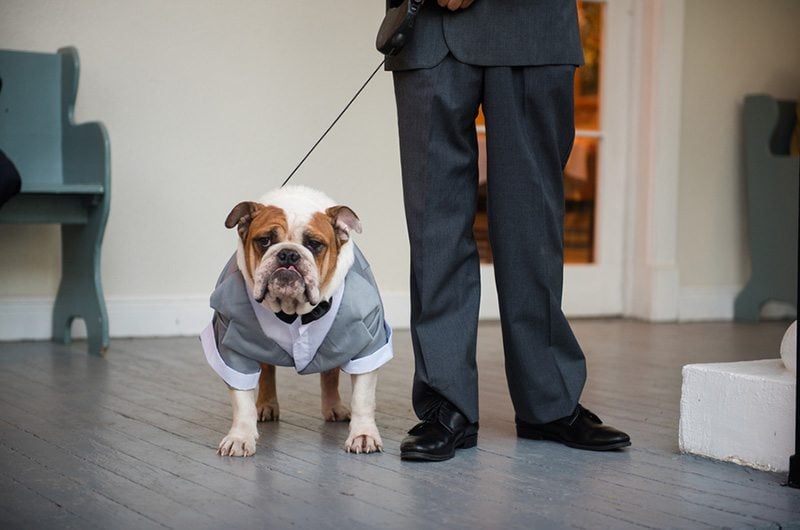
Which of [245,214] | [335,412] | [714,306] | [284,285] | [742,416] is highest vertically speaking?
[245,214]

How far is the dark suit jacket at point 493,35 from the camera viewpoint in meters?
1.99

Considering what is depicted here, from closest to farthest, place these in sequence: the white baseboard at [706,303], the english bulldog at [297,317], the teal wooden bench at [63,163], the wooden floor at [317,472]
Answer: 1. the wooden floor at [317,472]
2. the english bulldog at [297,317]
3. the teal wooden bench at [63,163]
4. the white baseboard at [706,303]

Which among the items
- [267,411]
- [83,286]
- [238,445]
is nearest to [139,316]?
[83,286]

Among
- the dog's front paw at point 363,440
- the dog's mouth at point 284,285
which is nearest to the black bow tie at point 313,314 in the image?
the dog's mouth at point 284,285

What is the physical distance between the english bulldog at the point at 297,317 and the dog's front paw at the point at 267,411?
1.00 feet

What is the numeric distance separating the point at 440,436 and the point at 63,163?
229cm

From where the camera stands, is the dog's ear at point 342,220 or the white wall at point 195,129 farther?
the white wall at point 195,129

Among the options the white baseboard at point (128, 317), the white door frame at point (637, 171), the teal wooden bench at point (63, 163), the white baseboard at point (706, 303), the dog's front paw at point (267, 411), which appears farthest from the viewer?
the white baseboard at point (706, 303)

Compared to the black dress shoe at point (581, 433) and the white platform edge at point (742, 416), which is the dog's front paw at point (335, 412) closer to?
the black dress shoe at point (581, 433)

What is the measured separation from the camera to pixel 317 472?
187cm

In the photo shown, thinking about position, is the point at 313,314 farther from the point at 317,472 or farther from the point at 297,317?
the point at 317,472

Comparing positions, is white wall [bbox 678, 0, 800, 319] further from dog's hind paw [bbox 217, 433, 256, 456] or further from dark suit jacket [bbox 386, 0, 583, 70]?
dog's hind paw [bbox 217, 433, 256, 456]

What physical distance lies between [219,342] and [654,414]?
1075 mm

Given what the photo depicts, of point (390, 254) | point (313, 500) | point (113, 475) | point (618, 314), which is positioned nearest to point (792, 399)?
point (313, 500)
